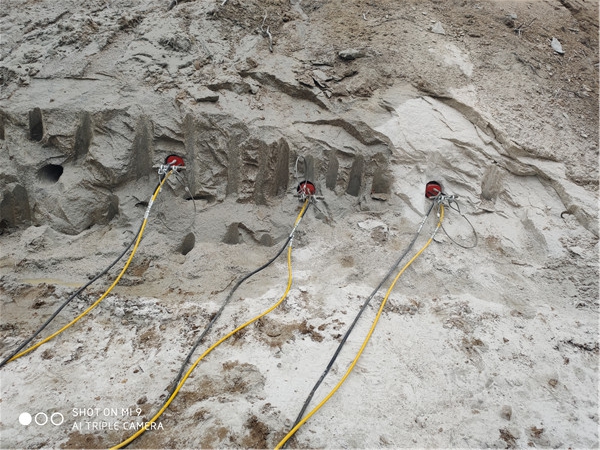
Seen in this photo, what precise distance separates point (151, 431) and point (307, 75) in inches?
147

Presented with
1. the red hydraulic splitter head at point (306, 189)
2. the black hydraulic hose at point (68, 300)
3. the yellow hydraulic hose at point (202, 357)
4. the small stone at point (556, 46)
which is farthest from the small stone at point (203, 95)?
the small stone at point (556, 46)

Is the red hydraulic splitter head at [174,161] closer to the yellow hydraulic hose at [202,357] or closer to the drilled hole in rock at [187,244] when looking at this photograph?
the drilled hole in rock at [187,244]

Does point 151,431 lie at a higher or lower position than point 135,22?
lower

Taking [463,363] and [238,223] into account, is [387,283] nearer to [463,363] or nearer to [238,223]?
[463,363]

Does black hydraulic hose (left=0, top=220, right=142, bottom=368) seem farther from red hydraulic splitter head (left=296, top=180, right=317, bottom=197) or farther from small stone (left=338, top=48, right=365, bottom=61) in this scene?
small stone (left=338, top=48, right=365, bottom=61)

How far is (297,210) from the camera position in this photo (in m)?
4.09

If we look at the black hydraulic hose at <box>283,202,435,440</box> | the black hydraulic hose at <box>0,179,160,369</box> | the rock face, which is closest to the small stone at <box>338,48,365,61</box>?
the rock face

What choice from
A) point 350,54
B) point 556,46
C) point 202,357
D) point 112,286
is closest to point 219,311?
point 202,357

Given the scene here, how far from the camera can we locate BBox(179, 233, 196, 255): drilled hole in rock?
3.75 m

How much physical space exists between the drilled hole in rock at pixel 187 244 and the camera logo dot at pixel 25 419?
1723mm

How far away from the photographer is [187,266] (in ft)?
11.5

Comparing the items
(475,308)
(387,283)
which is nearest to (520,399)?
(475,308)

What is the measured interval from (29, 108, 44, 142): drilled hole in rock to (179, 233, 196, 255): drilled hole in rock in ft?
5.59

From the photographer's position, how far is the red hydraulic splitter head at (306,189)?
13.4 feet
